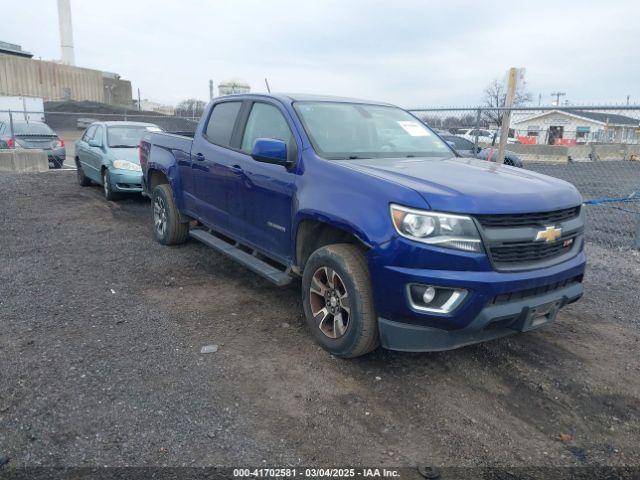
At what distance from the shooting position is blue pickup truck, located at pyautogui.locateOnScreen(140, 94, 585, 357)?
2.93 meters

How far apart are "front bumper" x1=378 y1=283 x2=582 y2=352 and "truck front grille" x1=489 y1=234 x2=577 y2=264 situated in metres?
0.26

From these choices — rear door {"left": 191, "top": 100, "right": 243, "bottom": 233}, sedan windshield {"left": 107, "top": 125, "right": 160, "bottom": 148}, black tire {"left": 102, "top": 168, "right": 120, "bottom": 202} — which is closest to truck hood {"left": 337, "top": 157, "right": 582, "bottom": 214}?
rear door {"left": 191, "top": 100, "right": 243, "bottom": 233}

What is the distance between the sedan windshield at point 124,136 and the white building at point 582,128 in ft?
26.1

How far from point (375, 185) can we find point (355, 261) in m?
0.53

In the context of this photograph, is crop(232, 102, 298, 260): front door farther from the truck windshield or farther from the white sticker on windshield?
the white sticker on windshield

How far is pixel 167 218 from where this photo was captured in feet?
20.5

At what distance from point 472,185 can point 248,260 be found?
221 centimetres

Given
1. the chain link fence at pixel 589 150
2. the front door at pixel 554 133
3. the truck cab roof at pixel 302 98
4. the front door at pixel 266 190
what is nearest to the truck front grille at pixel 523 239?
the front door at pixel 266 190

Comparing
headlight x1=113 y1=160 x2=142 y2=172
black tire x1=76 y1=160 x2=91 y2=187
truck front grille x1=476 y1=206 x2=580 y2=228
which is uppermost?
truck front grille x1=476 y1=206 x2=580 y2=228

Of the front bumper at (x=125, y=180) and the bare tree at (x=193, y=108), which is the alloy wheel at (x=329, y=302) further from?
the bare tree at (x=193, y=108)

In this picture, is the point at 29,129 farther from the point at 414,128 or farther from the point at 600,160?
the point at 600,160

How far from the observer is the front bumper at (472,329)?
2.97m

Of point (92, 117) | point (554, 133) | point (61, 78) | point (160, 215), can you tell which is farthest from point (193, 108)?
point (160, 215)

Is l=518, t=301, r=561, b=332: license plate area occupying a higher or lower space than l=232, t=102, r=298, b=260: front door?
lower
